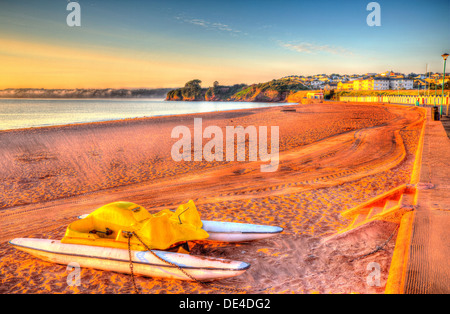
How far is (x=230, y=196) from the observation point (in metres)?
8.44

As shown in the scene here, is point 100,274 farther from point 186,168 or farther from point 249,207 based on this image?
point 186,168

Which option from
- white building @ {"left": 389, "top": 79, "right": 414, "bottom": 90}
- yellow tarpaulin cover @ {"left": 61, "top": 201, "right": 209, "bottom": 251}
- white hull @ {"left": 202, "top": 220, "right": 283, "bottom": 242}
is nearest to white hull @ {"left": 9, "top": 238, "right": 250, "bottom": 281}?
yellow tarpaulin cover @ {"left": 61, "top": 201, "right": 209, "bottom": 251}

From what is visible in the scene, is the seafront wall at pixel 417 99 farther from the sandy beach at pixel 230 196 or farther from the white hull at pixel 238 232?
the white hull at pixel 238 232

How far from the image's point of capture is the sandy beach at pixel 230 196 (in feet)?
14.2

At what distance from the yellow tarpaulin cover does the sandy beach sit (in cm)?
51

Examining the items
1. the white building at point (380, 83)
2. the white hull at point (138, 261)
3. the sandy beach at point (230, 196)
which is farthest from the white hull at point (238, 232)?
the white building at point (380, 83)

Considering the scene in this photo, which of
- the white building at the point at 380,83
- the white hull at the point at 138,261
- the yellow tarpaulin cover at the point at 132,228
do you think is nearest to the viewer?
the white hull at the point at 138,261

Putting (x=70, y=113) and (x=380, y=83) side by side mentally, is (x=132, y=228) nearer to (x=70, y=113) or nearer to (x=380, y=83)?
(x=70, y=113)

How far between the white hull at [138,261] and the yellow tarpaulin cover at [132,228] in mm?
137

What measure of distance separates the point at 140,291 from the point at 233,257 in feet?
5.49

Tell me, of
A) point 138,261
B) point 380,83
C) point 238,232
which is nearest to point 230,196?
point 238,232
